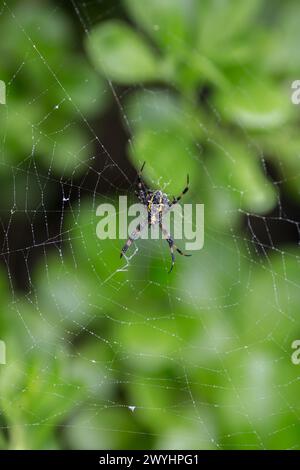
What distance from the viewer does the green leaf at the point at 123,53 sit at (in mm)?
1960

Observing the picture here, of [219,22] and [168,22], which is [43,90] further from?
[219,22]

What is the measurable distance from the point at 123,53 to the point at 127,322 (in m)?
0.75

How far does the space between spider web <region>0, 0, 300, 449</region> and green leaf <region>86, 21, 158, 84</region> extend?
0.21 meters

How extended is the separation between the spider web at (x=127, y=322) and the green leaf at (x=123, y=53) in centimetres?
21

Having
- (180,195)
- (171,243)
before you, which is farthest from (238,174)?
(171,243)

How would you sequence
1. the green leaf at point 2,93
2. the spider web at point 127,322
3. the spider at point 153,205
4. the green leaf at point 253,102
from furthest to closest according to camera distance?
the spider at point 153,205 < the green leaf at point 2,93 < the green leaf at point 253,102 < the spider web at point 127,322

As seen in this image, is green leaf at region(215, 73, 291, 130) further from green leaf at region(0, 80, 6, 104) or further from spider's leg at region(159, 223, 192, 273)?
green leaf at region(0, 80, 6, 104)

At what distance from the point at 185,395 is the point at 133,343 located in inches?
7.9

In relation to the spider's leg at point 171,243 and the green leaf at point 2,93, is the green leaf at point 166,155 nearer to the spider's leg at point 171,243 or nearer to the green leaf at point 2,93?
the spider's leg at point 171,243

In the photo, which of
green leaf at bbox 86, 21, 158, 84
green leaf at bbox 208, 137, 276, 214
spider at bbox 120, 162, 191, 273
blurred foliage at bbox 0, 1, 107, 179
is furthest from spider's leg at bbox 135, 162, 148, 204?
green leaf at bbox 86, 21, 158, 84

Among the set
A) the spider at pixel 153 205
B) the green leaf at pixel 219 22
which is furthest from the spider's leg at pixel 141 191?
the green leaf at pixel 219 22

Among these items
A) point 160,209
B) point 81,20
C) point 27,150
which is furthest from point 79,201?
point 81,20

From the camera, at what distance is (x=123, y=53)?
196 centimetres

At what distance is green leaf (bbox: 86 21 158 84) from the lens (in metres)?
1.96
